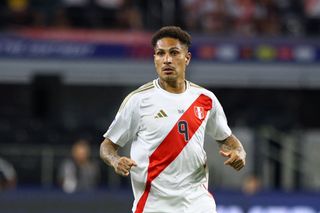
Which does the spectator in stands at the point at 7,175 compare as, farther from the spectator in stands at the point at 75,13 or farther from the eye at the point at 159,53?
the eye at the point at 159,53

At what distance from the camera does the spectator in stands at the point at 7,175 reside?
15109 millimetres

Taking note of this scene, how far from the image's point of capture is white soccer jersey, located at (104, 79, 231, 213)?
7.02m

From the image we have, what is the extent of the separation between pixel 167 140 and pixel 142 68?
12823 millimetres

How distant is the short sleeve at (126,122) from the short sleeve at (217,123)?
539 millimetres

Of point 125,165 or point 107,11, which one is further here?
point 107,11

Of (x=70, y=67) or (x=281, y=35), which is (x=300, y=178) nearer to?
(x=281, y=35)

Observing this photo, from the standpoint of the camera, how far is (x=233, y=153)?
7.08m

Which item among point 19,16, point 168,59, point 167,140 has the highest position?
point 19,16

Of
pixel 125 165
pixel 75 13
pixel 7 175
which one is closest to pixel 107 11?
pixel 75 13

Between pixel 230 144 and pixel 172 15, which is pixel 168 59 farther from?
pixel 172 15

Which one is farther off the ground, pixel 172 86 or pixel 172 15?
pixel 172 15

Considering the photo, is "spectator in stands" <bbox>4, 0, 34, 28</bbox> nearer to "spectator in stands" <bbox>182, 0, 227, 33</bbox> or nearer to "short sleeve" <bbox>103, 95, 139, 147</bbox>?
"spectator in stands" <bbox>182, 0, 227, 33</bbox>

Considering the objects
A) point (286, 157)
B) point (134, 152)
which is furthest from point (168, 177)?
point (286, 157)

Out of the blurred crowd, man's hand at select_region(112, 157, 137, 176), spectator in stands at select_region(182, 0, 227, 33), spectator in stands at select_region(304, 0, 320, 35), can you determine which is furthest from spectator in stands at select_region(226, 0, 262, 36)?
man's hand at select_region(112, 157, 137, 176)
